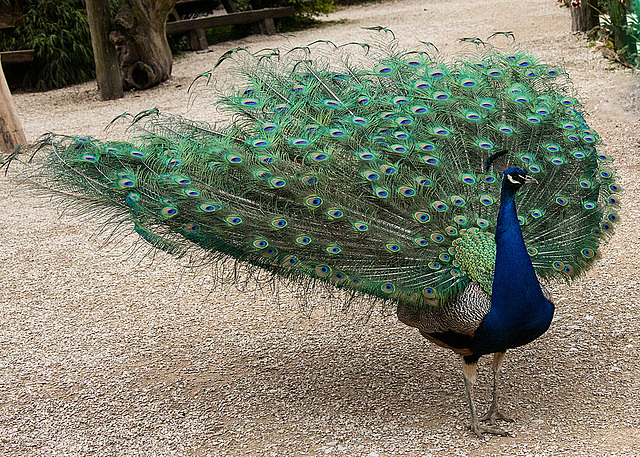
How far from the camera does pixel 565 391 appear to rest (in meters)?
3.23

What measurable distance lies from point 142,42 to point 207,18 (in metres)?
3.67

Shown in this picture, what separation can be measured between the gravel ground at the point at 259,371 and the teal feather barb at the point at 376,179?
645 millimetres

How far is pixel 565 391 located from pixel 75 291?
10.6ft

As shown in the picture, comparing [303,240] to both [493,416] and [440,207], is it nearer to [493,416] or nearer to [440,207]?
[440,207]

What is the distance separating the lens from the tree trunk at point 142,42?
990cm

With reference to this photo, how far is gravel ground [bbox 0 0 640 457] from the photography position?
121 inches

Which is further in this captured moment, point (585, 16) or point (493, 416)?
point (585, 16)

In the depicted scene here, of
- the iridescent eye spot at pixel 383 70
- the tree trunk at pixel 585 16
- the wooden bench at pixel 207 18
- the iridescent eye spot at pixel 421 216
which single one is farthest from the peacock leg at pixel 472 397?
the wooden bench at pixel 207 18

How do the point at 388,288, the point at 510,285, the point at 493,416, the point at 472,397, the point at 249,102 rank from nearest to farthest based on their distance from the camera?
the point at 510,285 < the point at 388,288 < the point at 472,397 < the point at 493,416 < the point at 249,102

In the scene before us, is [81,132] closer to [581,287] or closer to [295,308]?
[295,308]

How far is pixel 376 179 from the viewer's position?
290 cm

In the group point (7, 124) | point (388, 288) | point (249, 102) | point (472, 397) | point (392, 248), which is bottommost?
point (472, 397)

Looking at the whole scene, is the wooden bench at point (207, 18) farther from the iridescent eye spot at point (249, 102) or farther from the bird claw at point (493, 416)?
the bird claw at point (493, 416)

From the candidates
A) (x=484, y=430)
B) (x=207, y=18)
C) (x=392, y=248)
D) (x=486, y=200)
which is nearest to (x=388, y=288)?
(x=392, y=248)
